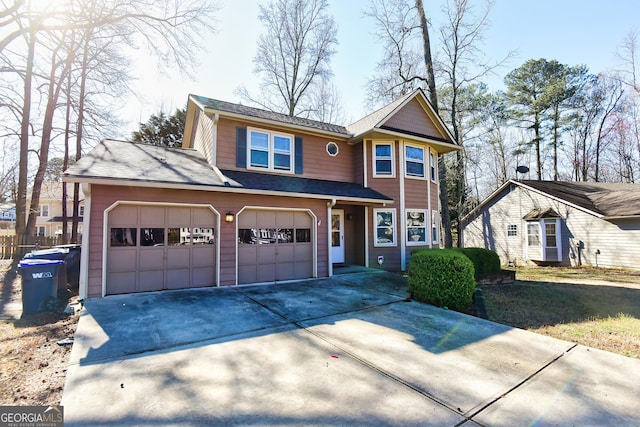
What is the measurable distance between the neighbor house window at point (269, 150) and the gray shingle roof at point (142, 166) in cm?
150

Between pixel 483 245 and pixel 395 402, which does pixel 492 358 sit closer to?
pixel 395 402

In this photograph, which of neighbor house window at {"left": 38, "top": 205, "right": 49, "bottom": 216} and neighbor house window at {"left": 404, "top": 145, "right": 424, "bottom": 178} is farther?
neighbor house window at {"left": 38, "top": 205, "right": 49, "bottom": 216}

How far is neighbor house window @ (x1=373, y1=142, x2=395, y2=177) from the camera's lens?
11.7 m

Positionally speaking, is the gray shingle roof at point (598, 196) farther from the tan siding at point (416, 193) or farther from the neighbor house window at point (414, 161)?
the neighbor house window at point (414, 161)

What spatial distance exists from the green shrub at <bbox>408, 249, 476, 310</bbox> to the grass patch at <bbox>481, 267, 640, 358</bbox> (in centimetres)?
65

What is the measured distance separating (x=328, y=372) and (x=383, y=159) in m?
9.53

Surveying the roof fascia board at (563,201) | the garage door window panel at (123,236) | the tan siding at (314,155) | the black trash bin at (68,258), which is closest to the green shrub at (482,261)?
the tan siding at (314,155)

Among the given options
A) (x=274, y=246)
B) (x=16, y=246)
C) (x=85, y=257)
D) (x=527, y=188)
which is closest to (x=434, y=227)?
(x=274, y=246)

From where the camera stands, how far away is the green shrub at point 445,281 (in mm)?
6629

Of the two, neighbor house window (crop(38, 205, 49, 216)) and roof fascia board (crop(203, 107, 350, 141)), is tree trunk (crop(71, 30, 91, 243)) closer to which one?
roof fascia board (crop(203, 107, 350, 141))

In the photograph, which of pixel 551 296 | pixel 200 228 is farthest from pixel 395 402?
pixel 551 296

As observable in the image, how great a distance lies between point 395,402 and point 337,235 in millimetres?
8925

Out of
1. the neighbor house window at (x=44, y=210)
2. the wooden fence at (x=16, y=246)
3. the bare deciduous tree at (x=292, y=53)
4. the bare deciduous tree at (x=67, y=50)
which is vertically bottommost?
the wooden fence at (x=16, y=246)

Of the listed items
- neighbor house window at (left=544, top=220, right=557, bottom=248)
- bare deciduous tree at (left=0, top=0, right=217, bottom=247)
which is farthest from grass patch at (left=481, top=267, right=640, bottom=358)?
bare deciduous tree at (left=0, top=0, right=217, bottom=247)
